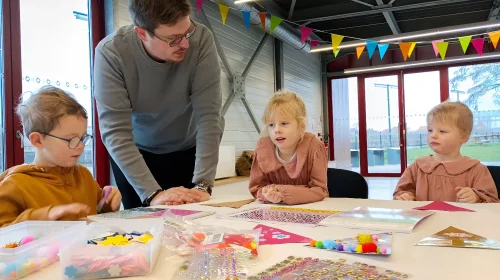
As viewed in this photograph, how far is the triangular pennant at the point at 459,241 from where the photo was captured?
2.86ft

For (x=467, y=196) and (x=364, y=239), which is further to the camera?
(x=467, y=196)

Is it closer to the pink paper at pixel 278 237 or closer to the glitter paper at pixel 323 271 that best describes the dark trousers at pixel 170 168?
the pink paper at pixel 278 237

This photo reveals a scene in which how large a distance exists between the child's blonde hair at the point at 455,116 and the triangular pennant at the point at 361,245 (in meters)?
1.26

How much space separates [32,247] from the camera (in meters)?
0.79

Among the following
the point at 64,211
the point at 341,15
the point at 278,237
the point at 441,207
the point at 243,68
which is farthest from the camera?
the point at 341,15

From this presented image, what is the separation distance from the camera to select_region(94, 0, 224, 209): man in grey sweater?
1.59 meters

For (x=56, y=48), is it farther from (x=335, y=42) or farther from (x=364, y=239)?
(x=335, y=42)

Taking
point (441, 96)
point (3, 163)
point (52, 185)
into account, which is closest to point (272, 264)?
point (52, 185)

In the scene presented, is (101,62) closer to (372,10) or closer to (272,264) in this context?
(272,264)

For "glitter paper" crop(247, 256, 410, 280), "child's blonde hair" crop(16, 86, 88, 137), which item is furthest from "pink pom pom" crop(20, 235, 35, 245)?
"child's blonde hair" crop(16, 86, 88, 137)

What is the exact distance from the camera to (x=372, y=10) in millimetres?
6402

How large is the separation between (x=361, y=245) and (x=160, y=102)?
3.86 feet

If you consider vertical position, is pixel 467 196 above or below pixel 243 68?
below

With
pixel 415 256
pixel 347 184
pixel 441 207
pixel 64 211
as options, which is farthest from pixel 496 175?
pixel 64 211
